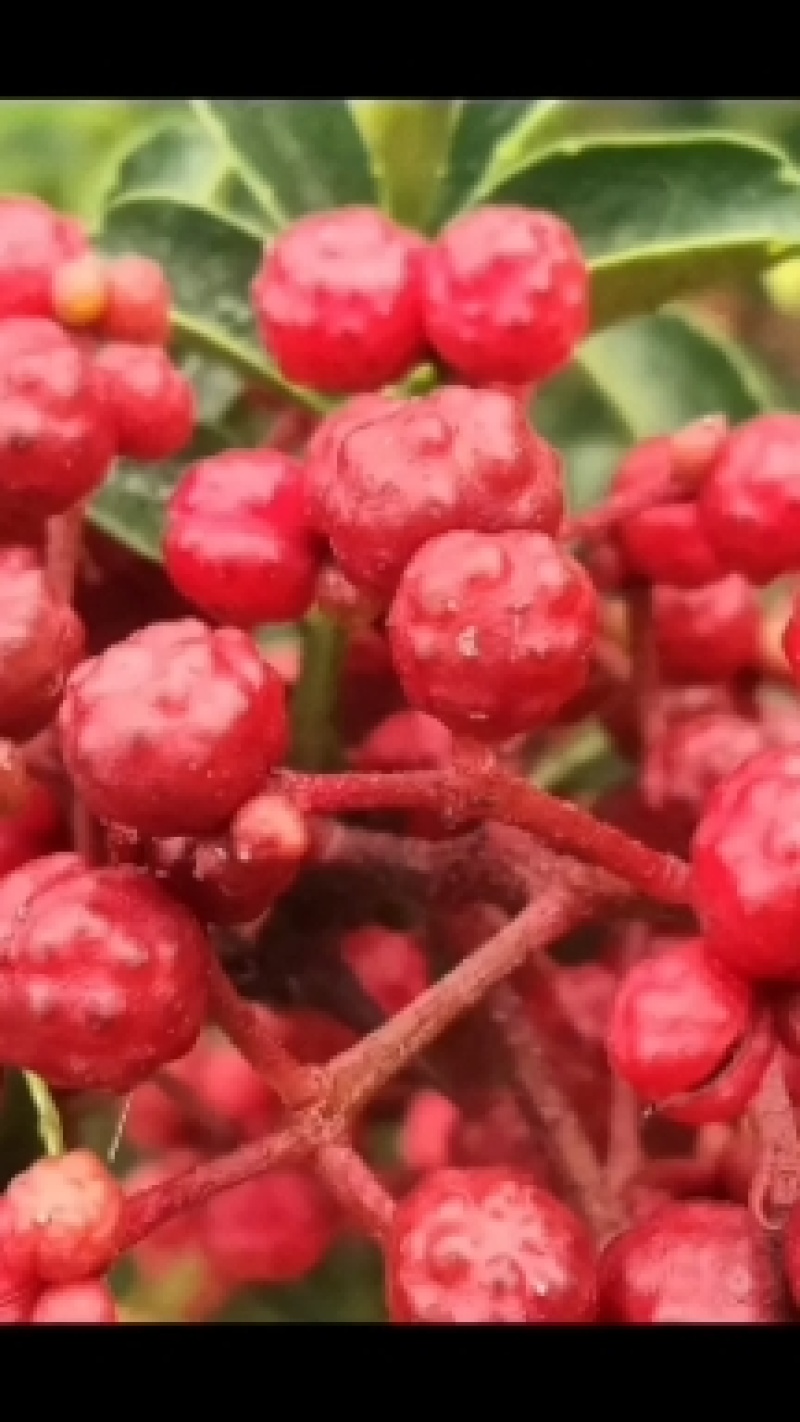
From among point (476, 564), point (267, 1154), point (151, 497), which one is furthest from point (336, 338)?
point (267, 1154)

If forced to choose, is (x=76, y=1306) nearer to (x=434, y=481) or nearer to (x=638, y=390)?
(x=434, y=481)

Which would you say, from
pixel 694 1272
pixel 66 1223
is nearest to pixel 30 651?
pixel 66 1223

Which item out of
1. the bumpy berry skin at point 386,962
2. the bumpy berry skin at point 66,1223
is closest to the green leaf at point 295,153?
the bumpy berry skin at point 386,962

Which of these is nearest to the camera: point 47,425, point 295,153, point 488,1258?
point 488,1258

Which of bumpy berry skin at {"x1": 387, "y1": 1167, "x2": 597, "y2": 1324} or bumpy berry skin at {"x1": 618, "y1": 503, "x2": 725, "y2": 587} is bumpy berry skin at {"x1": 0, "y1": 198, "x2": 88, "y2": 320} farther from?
bumpy berry skin at {"x1": 387, "y1": 1167, "x2": 597, "y2": 1324}

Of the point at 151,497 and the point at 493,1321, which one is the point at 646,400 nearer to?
the point at 151,497

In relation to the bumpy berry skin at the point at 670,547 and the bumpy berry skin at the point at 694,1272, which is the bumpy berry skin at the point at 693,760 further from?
the bumpy berry skin at the point at 694,1272
